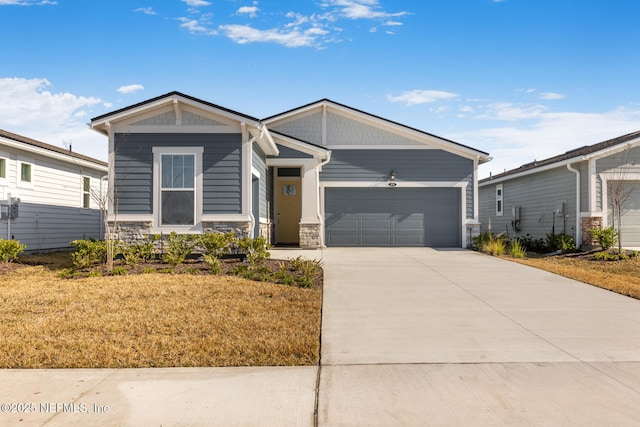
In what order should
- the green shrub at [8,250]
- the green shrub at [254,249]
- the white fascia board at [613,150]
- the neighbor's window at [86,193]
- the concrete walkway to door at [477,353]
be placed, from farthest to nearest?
1. the neighbor's window at [86,193]
2. the white fascia board at [613,150]
3. the green shrub at [8,250]
4. the green shrub at [254,249]
5. the concrete walkway to door at [477,353]

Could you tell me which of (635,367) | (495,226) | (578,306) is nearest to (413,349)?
(635,367)

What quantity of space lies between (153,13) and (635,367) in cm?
1186

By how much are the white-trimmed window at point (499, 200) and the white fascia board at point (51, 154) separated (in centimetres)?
1802

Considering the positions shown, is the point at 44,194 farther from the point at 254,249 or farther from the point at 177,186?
the point at 254,249

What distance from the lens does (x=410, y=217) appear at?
1708cm

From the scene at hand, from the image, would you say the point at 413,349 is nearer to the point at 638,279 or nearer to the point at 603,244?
the point at 638,279

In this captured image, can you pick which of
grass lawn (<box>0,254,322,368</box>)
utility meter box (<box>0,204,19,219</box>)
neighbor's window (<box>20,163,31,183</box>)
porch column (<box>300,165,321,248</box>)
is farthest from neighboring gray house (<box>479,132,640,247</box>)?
neighbor's window (<box>20,163,31,183</box>)

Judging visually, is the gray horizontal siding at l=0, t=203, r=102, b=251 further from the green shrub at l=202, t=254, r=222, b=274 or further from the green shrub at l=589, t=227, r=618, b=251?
the green shrub at l=589, t=227, r=618, b=251

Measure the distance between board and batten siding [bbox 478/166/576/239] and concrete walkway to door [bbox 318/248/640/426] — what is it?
341 inches

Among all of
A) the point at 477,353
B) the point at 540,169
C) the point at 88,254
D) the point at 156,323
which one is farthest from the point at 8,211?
the point at 540,169

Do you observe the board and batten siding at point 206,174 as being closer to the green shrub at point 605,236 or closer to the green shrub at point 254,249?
the green shrub at point 254,249

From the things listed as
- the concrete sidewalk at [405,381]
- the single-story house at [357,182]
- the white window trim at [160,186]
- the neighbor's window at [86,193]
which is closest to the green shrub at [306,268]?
the single-story house at [357,182]

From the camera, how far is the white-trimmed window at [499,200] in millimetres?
23688

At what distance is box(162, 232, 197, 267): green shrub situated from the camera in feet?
35.1
